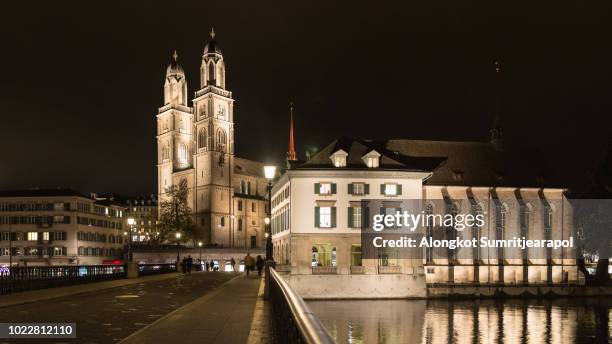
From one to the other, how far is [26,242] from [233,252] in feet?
127

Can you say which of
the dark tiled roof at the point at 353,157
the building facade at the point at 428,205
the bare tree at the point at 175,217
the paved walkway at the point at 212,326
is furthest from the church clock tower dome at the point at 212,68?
the paved walkway at the point at 212,326

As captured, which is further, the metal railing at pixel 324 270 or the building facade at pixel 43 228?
the building facade at pixel 43 228

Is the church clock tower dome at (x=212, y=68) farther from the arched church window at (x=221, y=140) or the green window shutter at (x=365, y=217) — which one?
the green window shutter at (x=365, y=217)

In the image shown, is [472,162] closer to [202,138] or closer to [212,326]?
[202,138]

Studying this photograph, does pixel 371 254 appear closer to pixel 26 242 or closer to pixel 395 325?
pixel 395 325

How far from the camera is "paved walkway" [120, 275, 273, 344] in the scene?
571 inches

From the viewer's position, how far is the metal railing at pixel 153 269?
5678cm

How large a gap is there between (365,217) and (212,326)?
52.7 m

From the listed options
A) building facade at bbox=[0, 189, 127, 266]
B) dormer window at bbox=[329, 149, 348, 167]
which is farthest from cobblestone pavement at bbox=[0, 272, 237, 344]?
building facade at bbox=[0, 189, 127, 266]

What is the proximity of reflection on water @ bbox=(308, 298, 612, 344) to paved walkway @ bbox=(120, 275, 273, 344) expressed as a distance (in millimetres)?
19450

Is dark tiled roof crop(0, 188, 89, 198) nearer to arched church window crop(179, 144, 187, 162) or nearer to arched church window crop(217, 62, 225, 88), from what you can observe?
arched church window crop(179, 144, 187, 162)

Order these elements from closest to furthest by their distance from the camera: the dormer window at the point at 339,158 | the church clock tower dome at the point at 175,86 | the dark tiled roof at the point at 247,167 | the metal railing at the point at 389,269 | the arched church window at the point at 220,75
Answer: the metal railing at the point at 389,269 < the dormer window at the point at 339,158 < the arched church window at the point at 220,75 < the dark tiled roof at the point at 247,167 < the church clock tower dome at the point at 175,86

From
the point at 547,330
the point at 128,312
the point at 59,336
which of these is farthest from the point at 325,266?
the point at 59,336

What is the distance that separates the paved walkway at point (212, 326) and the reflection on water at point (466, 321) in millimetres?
19450
